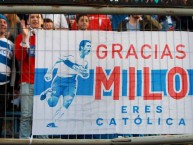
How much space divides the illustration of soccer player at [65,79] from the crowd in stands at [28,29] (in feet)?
0.70

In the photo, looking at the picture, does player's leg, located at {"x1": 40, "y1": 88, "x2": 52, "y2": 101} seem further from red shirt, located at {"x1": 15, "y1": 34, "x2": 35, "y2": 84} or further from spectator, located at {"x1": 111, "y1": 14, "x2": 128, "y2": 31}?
spectator, located at {"x1": 111, "y1": 14, "x2": 128, "y2": 31}

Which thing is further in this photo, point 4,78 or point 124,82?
point 4,78

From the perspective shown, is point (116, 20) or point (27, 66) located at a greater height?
point (116, 20)

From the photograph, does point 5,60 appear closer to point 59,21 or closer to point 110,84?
point 59,21

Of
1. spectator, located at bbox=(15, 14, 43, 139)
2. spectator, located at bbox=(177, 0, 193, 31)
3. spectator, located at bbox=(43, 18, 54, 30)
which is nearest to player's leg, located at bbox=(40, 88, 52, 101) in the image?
spectator, located at bbox=(15, 14, 43, 139)

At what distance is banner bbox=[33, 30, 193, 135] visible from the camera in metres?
5.95

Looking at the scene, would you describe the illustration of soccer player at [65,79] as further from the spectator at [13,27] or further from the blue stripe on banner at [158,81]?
the blue stripe on banner at [158,81]

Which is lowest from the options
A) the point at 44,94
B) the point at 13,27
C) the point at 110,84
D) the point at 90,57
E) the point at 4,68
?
the point at 44,94

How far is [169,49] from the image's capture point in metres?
6.07

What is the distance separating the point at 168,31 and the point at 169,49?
204 mm

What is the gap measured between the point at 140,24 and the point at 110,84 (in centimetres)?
75

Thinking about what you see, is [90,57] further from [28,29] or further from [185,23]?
[185,23]

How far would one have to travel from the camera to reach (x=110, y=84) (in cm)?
599

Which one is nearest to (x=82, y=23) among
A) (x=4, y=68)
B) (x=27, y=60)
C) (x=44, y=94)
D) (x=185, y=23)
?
(x=27, y=60)
